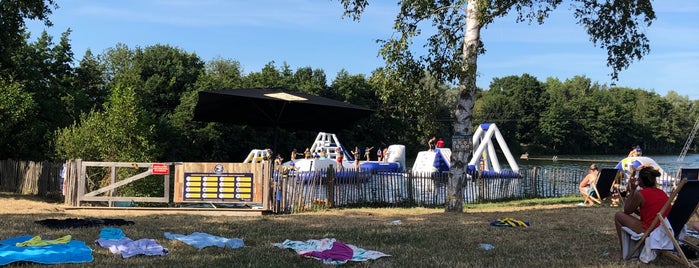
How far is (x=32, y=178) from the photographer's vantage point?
62.5 ft

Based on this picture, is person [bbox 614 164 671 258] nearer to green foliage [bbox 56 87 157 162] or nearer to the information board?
the information board

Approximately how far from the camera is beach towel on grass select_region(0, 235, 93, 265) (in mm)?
5234

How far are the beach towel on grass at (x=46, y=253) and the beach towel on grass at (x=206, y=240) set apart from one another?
3.84 feet

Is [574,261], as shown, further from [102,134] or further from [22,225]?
[102,134]

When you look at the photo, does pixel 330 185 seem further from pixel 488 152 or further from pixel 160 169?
pixel 488 152

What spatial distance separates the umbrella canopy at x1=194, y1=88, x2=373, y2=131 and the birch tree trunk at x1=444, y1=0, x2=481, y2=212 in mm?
3330

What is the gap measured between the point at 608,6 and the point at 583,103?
84.5 m

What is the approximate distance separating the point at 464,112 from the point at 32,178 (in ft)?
51.4

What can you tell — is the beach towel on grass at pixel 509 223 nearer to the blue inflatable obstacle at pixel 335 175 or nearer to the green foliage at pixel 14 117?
the blue inflatable obstacle at pixel 335 175

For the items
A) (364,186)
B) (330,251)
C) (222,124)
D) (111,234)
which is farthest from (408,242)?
(222,124)

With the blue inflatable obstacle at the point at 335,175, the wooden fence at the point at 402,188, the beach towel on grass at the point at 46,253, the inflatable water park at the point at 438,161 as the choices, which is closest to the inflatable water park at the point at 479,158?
the inflatable water park at the point at 438,161

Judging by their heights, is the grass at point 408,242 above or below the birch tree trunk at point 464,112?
below

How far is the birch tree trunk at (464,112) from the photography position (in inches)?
444

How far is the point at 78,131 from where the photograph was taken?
63.5 feet
